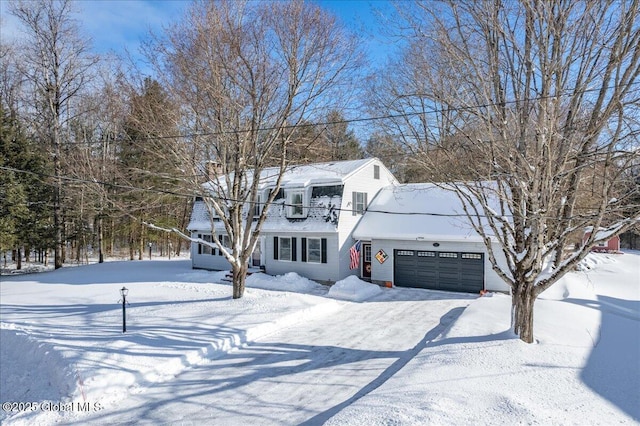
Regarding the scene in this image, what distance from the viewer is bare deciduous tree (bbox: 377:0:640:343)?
6.25 meters

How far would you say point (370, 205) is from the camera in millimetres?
18422

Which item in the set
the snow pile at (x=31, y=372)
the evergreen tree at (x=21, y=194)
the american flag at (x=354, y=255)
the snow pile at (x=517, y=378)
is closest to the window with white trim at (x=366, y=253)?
the american flag at (x=354, y=255)

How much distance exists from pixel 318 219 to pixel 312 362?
32.1 feet

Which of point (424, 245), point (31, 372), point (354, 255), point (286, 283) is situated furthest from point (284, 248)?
point (31, 372)

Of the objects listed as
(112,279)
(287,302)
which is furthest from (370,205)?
(112,279)

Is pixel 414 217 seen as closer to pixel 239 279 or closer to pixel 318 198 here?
pixel 318 198

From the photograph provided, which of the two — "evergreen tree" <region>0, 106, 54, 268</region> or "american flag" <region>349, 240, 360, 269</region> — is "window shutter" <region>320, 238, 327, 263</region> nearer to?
"american flag" <region>349, 240, 360, 269</region>

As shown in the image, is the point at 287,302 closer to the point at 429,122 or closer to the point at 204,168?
the point at 204,168

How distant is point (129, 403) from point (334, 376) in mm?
3363

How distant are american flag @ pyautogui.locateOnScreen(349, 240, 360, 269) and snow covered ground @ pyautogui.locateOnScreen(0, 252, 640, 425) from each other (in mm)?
3513

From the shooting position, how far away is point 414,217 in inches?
645

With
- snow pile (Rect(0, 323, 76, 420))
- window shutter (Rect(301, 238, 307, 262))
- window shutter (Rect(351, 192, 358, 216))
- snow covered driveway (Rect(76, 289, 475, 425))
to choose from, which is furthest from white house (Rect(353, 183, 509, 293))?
snow pile (Rect(0, 323, 76, 420))

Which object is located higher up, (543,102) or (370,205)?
(543,102)

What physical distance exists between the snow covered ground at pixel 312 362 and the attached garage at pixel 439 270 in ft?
5.63
